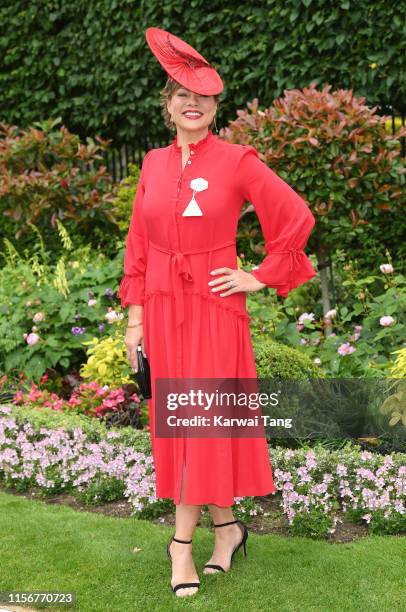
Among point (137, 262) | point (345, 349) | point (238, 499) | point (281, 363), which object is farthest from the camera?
point (345, 349)

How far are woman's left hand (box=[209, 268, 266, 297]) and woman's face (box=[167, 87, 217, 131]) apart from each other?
1.83 feet

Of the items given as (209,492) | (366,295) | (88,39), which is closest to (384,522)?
(209,492)

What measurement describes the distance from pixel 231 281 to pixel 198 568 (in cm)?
128

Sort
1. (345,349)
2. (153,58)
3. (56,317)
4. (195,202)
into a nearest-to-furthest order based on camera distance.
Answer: (195,202)
(345,349)
(56,317)
(153,58)

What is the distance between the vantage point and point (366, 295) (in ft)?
20.9

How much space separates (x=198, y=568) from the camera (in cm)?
382

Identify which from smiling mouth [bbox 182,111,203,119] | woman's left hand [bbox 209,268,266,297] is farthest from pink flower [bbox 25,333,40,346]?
smiling mouth [bbox 182,111,203,119]

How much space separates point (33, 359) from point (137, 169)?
316 cm

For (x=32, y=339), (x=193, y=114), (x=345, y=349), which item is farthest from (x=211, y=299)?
(x=32, y=339)

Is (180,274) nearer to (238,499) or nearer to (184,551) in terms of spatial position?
(184,551)

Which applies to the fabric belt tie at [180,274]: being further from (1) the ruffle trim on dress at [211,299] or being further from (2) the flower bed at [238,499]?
(2) the flower bed at [238,499]

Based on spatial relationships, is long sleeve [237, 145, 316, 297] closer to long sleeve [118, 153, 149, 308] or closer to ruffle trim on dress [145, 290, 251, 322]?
ruffle trim on dress [145, 290, 251, 322]

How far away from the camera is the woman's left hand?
3420mm

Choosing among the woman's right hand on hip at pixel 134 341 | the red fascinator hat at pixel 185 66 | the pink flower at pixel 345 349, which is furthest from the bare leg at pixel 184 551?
the pink flower at pixel 345 349
